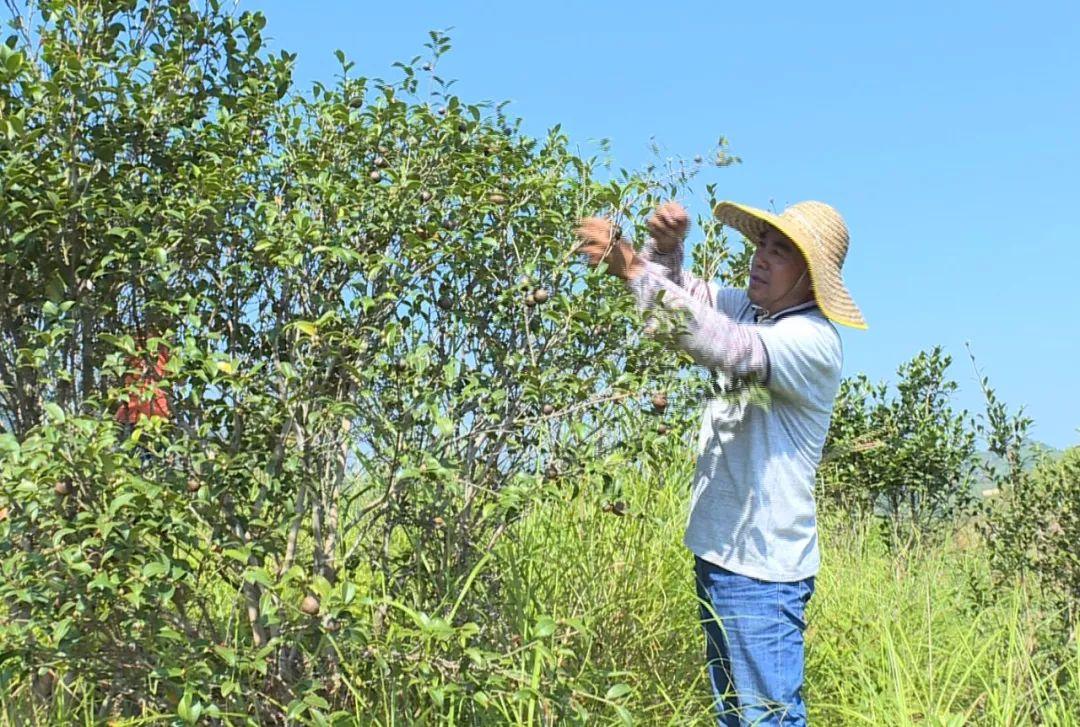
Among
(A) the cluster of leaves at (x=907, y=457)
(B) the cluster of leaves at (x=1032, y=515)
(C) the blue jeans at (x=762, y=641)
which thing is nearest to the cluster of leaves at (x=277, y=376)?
(C) the blue jeans at (x=762, y=641)

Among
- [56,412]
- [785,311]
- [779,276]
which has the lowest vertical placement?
[56,412]

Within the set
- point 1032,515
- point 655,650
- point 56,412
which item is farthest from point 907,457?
point 56,412

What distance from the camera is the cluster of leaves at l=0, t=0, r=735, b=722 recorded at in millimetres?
2836

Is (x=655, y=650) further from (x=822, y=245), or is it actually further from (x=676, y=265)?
(x=822, y=245)

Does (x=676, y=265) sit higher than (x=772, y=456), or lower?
higher

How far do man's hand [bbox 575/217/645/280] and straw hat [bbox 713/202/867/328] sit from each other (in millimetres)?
407

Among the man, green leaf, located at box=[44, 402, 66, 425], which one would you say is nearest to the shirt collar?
the man

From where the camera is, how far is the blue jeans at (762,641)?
289 cm

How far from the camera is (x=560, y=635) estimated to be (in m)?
3.64

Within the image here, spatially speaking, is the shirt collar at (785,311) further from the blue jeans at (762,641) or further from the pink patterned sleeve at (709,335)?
the blue jeans at (762,641)

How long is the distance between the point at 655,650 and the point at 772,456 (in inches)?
59.7

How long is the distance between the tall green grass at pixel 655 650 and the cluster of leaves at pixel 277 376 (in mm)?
144

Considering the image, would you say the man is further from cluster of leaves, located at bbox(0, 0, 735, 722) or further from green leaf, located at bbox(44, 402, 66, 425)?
green leaf, located at bbox(44, 402, 66, 425)

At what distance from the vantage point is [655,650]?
4148mm
